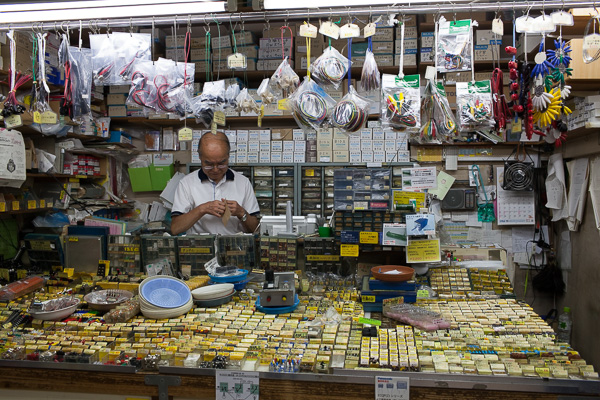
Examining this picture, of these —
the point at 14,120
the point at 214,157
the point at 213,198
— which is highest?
the point at 14,120

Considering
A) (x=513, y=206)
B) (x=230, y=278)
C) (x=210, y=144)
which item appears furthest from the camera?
(x=513, y=206)

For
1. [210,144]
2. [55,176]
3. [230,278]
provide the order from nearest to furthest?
[230,278], [210,144], [55,176]

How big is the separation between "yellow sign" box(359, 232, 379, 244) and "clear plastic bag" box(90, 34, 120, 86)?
1781mm

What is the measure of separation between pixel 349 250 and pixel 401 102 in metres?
1.00

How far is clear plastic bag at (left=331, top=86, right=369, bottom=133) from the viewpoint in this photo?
2.64 m

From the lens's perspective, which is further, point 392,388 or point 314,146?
point 314,146

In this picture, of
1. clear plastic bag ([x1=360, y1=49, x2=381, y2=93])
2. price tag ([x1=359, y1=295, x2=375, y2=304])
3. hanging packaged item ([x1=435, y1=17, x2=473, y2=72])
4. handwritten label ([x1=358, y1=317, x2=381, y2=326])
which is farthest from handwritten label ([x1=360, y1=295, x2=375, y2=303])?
hanging packaged item ([x1=435, y1=17, x2=473, y2=72])

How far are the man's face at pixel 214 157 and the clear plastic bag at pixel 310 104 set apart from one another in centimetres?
150

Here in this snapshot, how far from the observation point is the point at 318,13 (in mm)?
2309

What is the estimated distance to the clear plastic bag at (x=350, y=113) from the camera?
2.64 meters

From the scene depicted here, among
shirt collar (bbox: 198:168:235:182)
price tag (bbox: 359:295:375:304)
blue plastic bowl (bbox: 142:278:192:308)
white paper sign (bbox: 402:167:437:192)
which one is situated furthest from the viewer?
shirt collar (bbox: 198:168:235:182)

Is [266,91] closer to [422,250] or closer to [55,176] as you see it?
[422,250]

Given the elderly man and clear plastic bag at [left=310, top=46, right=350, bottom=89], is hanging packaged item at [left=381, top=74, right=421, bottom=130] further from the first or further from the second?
the elderly man

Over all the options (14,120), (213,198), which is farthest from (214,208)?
(14,120)
